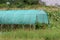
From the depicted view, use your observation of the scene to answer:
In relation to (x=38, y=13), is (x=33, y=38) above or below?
below

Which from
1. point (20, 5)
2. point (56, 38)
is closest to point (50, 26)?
point (56, 38)

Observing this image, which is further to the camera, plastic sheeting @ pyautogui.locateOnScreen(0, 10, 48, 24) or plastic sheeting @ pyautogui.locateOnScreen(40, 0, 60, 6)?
plastic sheeting @ pyautogui.locateOnScreen(40, 0, 60, 6)

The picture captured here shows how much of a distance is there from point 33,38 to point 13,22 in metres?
2.72

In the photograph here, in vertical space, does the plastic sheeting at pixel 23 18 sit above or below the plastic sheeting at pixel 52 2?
below

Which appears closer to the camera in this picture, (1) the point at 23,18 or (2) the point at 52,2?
(1) the point at 23,18

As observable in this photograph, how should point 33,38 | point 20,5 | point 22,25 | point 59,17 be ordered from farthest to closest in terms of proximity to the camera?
1. point 20,5
2. point 59,17
3. point 22,25
4. point 33,38

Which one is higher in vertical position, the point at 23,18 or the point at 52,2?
the point at 52,2

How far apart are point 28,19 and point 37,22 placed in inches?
16.3

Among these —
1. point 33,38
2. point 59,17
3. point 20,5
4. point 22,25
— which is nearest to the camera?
point 33,38

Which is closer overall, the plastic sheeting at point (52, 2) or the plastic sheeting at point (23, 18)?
the plastic sheeting at point (23, 18)

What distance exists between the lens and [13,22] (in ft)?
29.6

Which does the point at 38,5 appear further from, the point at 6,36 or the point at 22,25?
the point at 6,36

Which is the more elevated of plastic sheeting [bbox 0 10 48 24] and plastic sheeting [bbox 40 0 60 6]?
plastic sheeting [bbox 40 0 60 6]

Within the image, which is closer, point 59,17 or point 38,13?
point 38,13
